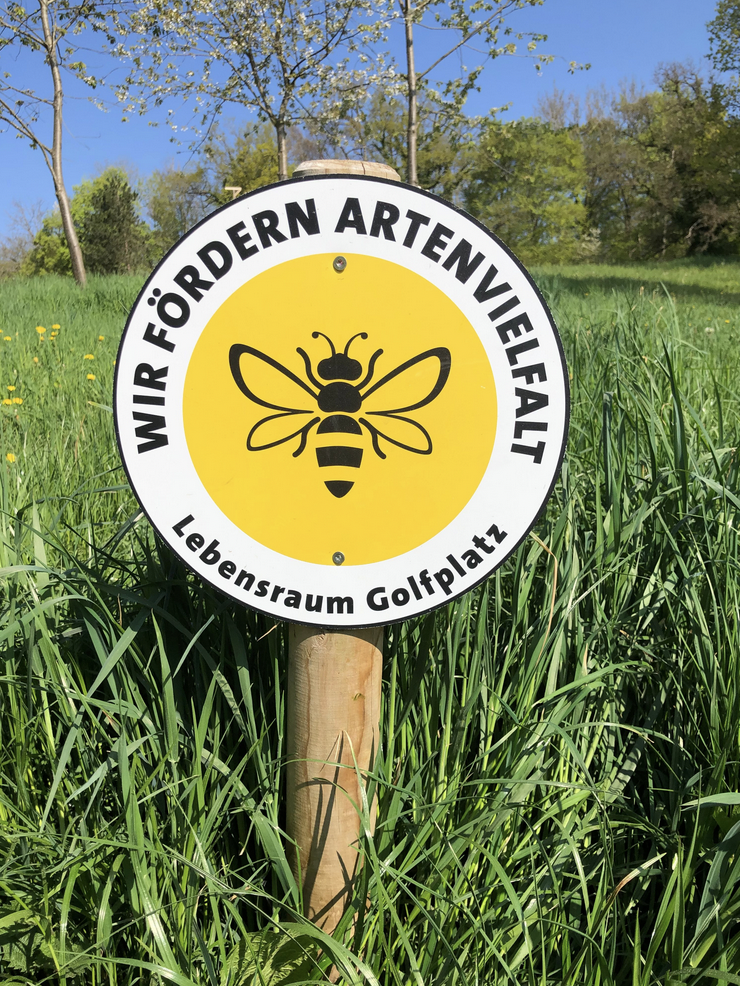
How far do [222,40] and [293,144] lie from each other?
2064cm

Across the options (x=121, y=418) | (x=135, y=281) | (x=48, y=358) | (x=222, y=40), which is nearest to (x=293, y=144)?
(x=222, y=40)

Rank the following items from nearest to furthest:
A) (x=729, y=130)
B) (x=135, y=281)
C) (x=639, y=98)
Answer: (x=135, y=281) < (x=729, y=130) < (x=639, y=98)

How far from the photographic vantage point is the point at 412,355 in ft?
3.05

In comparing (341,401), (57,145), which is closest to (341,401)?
(341,401)

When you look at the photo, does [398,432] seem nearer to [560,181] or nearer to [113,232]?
[113,232]

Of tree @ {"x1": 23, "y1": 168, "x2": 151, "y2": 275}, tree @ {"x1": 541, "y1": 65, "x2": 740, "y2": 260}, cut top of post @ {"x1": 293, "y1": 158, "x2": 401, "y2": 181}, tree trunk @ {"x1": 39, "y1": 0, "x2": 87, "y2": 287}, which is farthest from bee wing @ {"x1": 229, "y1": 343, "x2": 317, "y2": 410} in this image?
tree @ {"x1": 541, "y1": 65, "x2": 740, "y2": 260}

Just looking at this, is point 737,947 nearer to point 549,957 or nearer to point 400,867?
point 549,957

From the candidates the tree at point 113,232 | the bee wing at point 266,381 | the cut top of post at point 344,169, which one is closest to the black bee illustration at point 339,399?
the bee wing at point 266,381

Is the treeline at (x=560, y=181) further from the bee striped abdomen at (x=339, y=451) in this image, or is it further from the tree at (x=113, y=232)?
the bee striped abdomen at (x=339, y=451)

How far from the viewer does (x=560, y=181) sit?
130 feet

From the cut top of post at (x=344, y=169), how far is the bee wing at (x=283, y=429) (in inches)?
12.6

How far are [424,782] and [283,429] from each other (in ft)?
2.34

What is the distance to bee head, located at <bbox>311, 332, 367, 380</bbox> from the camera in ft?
3.04

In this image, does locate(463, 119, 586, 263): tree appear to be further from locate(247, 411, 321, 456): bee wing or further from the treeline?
locate(247, 411, 321, 456): bee wing
